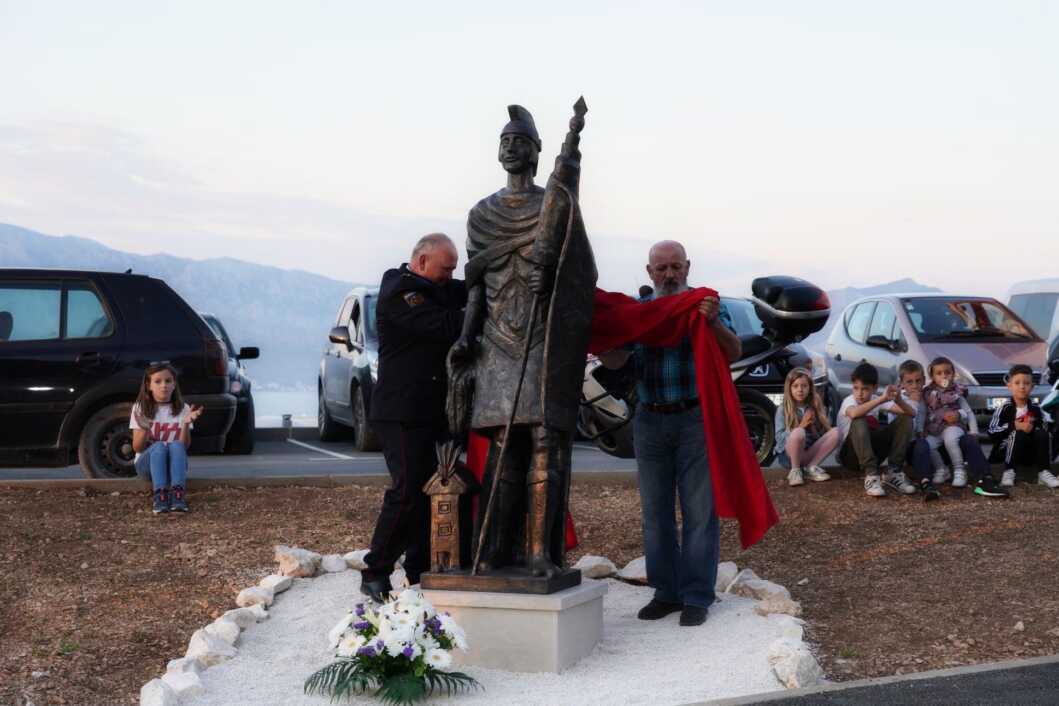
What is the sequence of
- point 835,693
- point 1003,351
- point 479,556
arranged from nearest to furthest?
point 835,693 → point 479,556 → point 1003,351

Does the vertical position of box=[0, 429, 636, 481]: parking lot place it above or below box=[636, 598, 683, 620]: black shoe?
above

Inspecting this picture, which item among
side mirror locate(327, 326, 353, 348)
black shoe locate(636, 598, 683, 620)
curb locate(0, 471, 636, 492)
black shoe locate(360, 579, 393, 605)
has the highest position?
side mirror locate(327, 326, 353, 348)

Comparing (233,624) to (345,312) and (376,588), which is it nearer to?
(376,588)

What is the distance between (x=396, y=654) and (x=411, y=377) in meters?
1.92

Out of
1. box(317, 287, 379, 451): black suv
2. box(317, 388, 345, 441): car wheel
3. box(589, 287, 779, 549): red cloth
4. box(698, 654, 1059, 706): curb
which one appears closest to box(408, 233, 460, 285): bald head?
box(589, 287, 779, 549): red cloth

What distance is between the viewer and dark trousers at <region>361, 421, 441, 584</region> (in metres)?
8.01

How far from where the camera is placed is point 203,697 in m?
6.68

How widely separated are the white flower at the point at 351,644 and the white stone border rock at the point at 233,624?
70 centimetres

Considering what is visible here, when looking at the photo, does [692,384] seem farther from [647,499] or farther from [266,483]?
[266,483]

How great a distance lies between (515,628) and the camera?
7.16m

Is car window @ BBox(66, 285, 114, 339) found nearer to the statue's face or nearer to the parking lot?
the parking lot

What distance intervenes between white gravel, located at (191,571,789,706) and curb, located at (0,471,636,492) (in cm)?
341

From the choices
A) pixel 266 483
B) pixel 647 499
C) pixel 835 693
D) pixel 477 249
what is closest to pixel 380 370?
pixel 477 249

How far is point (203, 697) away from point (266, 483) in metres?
5.43
